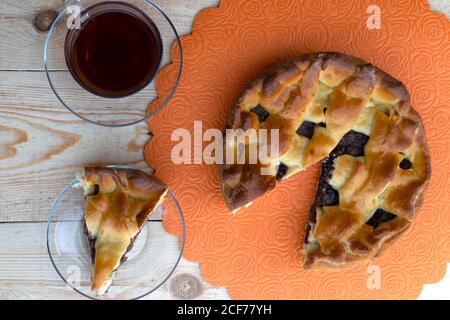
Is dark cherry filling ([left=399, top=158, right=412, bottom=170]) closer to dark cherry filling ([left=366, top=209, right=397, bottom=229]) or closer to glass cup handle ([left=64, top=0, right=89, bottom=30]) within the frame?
dark cherry filling ([left=366, top=209, right=397, bottom=229])

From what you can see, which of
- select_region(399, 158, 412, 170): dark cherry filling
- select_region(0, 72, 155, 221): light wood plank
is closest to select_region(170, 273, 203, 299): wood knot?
select_region(0, 72, 155, 221): light wood plank

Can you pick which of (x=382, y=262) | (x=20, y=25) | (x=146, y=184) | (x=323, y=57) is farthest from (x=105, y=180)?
(x=382, y=262)

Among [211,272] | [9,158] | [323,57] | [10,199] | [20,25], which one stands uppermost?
[20,25]

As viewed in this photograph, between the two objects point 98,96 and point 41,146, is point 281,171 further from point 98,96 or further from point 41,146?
point 41,146

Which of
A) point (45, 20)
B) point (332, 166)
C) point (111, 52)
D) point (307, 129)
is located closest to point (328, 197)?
point (332, 166)

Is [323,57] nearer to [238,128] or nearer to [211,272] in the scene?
[238,128]

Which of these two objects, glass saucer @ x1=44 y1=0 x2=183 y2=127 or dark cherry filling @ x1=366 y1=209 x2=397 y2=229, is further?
dark cherry filling @ x1=366 y1=209 x2=397 y2=229

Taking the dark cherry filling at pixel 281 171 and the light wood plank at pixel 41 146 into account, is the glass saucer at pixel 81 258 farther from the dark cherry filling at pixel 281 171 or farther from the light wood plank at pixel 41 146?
the dark cherry filling at pixel 281 171
